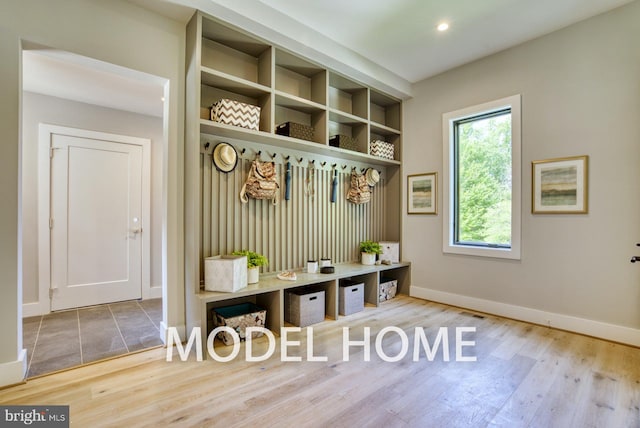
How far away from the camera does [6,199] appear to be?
5.94 feet

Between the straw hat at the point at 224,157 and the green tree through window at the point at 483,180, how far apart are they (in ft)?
8.39

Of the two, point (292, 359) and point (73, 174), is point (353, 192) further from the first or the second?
point (73, 174)

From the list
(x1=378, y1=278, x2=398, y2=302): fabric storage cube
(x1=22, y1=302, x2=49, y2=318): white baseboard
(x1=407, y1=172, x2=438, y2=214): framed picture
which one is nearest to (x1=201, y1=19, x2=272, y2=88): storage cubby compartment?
(x1=407, y1=172, x2=438, y2=214): framed picture

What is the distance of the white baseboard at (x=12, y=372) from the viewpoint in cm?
178

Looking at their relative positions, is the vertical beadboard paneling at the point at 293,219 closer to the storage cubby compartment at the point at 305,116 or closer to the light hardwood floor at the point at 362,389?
the storage cubby compartment at the point at 305,116

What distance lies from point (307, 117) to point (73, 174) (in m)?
2.87

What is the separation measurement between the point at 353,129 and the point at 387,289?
206 centimetres

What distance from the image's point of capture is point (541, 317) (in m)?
2.85

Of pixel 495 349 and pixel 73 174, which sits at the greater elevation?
pixel 73 174

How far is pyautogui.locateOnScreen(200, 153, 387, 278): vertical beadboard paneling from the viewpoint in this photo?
2.66 metres

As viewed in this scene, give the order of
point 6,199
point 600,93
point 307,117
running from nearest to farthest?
point 6,199 < point 600,93 < point 307,117

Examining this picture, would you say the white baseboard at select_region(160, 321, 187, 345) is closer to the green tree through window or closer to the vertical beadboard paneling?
the vertical beadboard paneling

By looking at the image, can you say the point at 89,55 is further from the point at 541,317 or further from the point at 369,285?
the point at 541,317

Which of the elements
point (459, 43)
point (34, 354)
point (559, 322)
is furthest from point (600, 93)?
point (34, 354)
